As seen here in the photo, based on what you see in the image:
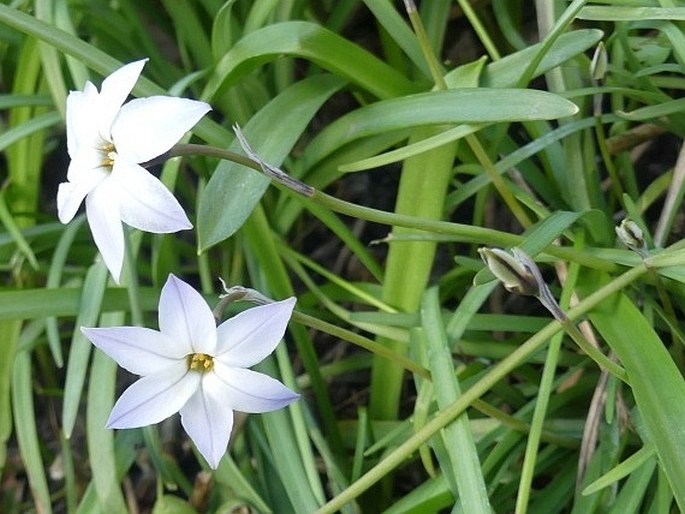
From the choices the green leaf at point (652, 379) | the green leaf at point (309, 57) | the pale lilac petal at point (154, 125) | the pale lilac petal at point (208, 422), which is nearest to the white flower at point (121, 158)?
the pale lilac petal at point (154, 125)

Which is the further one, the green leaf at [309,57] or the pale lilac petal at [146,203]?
the green leaf at [309,57]

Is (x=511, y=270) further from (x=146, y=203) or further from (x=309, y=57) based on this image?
(x=309, y=57)

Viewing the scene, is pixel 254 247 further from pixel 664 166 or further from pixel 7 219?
pixel 664 166

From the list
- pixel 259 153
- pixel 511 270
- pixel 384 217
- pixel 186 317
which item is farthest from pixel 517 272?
pixel 259 153

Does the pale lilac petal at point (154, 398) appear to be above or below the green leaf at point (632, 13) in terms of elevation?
below

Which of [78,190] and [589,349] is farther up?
[78,190]

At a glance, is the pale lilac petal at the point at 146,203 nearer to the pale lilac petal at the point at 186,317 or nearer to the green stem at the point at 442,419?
the pale lilac petal at the point at 186,317

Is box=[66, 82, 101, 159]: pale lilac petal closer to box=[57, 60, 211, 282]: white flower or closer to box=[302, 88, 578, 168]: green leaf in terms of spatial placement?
box=[57, 60, 211, 282]: white flower
